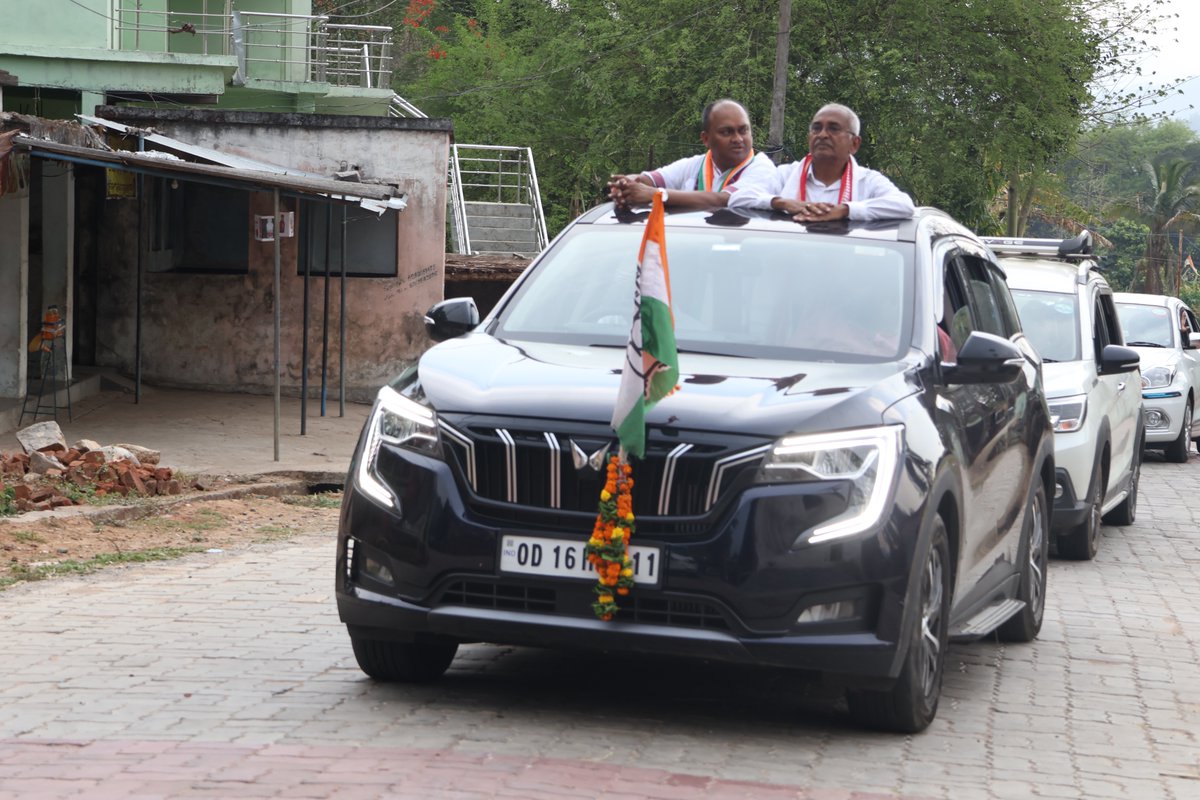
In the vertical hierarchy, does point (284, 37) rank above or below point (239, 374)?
above

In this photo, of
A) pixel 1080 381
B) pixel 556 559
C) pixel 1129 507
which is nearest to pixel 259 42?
pixel 1129 507

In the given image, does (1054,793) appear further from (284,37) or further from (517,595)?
(284,37)

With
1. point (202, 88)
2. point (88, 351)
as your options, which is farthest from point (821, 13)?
point (88, 351)

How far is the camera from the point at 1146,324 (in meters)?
20.8

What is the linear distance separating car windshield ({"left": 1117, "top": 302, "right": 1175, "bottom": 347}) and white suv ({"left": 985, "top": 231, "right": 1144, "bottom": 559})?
7.11 metres

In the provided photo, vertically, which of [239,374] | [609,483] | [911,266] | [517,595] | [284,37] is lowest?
[239,374]

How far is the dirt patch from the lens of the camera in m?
10.0

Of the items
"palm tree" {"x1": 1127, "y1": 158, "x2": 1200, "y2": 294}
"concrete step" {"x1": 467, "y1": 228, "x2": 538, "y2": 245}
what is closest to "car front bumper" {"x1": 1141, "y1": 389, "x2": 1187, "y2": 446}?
"concrete step" {"x1": 467, "y1": 228, "x2": 538, "y2": 245}

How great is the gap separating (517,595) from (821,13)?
31392 millimetres

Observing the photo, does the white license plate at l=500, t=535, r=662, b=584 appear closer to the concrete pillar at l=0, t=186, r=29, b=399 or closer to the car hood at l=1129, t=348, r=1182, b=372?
the concrete pillar at l=0, t=186, r=29, b=399

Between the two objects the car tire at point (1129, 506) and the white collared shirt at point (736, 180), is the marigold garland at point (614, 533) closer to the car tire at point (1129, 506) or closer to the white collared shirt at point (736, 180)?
the white collared shirt at point (736, 180)

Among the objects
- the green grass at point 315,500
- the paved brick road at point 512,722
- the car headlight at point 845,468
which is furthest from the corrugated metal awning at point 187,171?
the car headlight at point 845,468

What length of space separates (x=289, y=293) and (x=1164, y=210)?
5336 cm

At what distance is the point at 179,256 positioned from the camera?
73.3 feet
